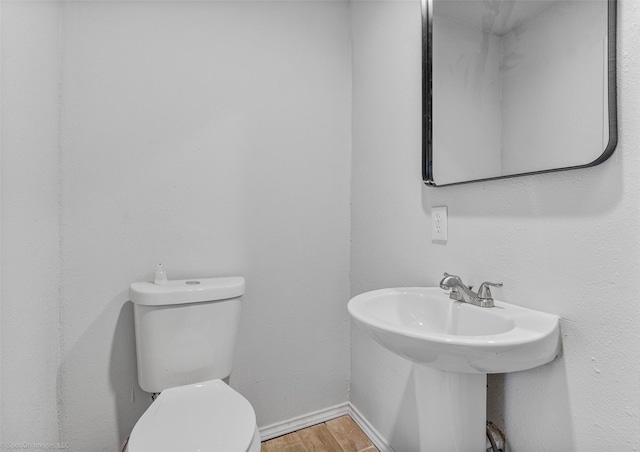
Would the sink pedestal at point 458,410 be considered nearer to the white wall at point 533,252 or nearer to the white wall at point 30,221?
the white wall at point 533,252

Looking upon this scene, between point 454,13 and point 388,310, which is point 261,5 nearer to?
point 454,13

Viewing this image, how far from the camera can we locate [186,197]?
1.39 meters

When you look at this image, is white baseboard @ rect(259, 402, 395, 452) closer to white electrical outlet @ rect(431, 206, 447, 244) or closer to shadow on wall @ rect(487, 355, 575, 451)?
shadow on wall @ rect(487, 355, 575, 451)

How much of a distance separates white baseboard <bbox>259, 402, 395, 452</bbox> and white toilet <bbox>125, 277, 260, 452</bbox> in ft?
1.55

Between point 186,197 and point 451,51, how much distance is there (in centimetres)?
113

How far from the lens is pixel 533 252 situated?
2.86 ft

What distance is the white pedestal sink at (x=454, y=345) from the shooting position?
0.71 meters

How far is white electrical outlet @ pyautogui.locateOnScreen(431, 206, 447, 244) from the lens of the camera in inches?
44.6

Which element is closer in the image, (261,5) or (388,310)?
(388,310)

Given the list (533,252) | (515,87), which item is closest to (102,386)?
(533,252)

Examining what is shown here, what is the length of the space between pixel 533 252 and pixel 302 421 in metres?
1.29

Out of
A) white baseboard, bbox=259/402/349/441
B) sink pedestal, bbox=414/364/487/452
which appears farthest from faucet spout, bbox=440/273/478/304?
white baseboard, bbox=259/402/349/441

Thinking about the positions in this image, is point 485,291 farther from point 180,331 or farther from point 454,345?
point 180,331

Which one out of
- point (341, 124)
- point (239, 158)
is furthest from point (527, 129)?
point (239, 158)
